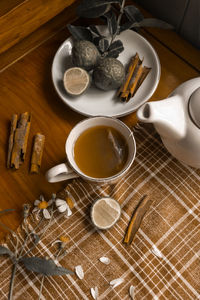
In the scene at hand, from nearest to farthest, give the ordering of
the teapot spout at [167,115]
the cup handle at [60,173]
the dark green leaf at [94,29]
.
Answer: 1. the teapot spout at [167,115]
2. the cup handle at [60,173]
3. the dark green leaf at [94,29]

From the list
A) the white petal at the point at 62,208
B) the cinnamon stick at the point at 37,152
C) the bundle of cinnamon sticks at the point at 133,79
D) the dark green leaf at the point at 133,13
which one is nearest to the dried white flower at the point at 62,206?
the white petal at the point at 62,208

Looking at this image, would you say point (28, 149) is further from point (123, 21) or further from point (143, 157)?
point (123, 21)

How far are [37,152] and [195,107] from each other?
0.44 m

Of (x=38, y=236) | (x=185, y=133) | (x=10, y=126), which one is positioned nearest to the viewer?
(x=185, y=133)

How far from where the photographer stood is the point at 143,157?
3.15 feet

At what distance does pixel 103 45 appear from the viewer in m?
1.00

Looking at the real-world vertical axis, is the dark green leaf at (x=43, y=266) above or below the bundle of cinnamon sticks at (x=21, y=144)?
below

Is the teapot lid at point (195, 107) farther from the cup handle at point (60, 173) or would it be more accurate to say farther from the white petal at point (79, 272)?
the white petal at point (79, 272)

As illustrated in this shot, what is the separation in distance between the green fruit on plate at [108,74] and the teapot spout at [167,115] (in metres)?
0.21

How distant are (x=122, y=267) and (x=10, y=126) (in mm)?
496

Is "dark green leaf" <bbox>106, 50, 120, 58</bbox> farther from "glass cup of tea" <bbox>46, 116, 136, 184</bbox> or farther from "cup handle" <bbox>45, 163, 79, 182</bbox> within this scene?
"cup handle" <bbox>45, 163, 79, 182</bbox>

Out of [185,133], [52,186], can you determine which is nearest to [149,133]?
[185,133]

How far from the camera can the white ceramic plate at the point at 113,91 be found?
98cm

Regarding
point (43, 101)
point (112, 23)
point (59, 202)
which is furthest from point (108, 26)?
point (59, 202)
